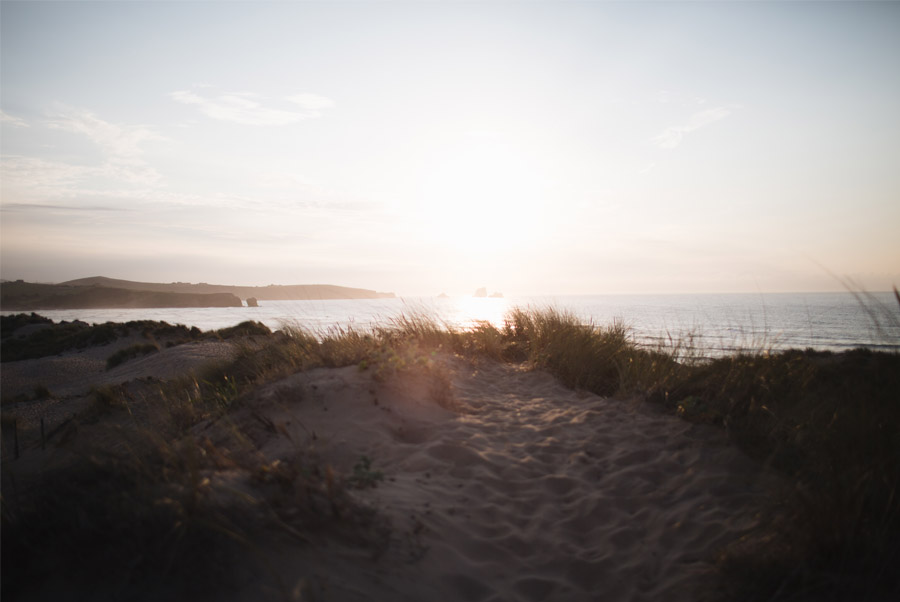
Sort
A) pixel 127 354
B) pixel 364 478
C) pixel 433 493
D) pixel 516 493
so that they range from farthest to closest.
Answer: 1. pixel 127 354
2. pixel 516 493
3. pixel 433 493
4. pixel 364 478

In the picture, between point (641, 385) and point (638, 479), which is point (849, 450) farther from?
point (641, 385)

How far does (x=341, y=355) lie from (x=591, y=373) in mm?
4014

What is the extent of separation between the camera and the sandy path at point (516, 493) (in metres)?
2.59

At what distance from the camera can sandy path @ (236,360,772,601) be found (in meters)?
2.59

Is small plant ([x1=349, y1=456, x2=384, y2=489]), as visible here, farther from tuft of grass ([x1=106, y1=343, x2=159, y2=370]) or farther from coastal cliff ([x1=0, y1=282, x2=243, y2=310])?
coastal cliff ([x1=0, y1=282, x2=243, y2=310])

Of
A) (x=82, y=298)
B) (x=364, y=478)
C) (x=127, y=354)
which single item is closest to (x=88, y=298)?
(x=82, y=298)

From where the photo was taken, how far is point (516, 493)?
361 cm

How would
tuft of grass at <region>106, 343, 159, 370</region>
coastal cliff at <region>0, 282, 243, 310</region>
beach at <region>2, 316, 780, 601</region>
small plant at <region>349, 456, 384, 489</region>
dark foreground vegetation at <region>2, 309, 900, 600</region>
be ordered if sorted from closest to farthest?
dark foreground vegetation at <region>2, 309, 900, 600</region> → beach at <region>2, 316, 780, 601</region> → small plant at <region>349, 456, 384, 489</region> → tuft of grass at <region>106, 343, 159, 370</region> → coastal cliff at <region>0, 282, 243, 310</region>

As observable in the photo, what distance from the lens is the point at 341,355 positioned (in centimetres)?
614

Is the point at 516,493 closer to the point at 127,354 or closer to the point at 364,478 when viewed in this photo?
the point at 364,478

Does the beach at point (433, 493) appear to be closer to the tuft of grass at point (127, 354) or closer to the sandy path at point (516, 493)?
the sandy path at point (516, 493)

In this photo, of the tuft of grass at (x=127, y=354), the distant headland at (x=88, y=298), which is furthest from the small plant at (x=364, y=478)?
the distant headland at (x=88, y=298)

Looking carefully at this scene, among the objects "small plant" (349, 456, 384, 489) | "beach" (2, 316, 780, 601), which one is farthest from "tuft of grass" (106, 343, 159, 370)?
"small plant" (349, 456, 384, 489)

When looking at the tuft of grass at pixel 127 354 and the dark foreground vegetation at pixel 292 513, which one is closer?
the dark foreground vegetation at pixel 292 513
